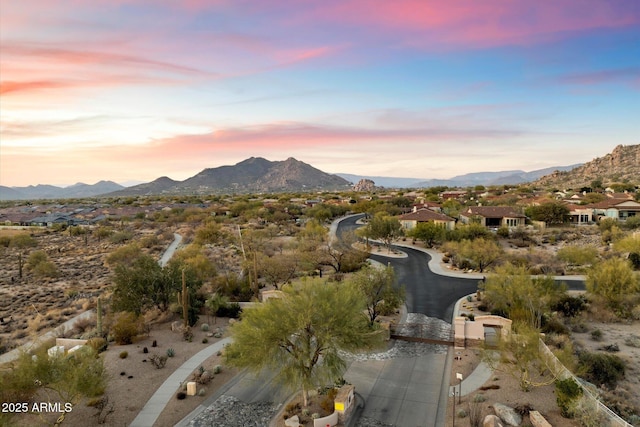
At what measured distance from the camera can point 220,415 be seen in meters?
19.4

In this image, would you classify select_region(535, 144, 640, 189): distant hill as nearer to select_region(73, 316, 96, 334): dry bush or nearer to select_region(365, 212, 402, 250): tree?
select_region(365, 212, 402, 250): tree

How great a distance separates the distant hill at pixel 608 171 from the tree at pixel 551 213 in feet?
227

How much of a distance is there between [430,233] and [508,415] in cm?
4521

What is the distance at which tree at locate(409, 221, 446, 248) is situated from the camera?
6184 centimetres

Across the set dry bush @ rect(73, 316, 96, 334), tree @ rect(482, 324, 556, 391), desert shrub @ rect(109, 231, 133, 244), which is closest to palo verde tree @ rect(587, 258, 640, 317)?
tree @ rect(482, 324, 556, 391)

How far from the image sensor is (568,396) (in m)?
17.9

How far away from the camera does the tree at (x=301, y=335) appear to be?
1884cm

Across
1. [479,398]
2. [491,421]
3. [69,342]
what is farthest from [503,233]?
[69,342]

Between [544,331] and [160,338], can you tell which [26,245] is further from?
[544,331]

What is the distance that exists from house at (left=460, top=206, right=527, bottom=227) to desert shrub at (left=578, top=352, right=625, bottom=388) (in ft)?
169

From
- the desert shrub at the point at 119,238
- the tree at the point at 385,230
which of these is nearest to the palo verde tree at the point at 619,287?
the tree at the point at 385,230

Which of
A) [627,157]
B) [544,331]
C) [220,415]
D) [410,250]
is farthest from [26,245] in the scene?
[627,157]

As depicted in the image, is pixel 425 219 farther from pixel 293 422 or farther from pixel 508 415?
pixel 293 422

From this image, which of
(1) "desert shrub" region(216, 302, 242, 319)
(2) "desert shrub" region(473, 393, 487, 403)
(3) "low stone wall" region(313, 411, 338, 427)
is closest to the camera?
(3) "low stone wall" region(313, 411, 338, 427)
